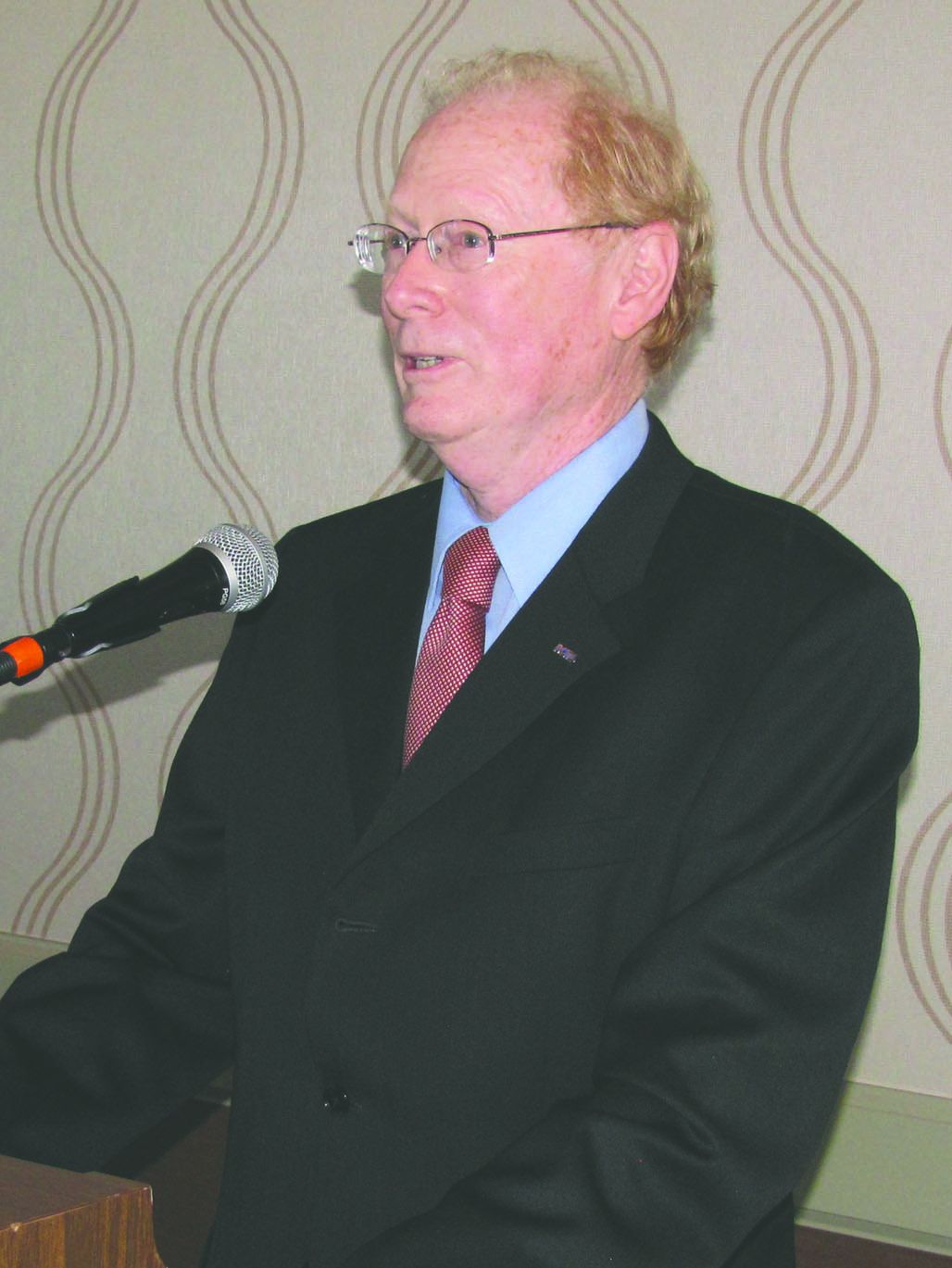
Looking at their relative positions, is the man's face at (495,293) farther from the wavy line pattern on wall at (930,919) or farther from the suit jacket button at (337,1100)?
the wavy line pattern on wall at (930,919)

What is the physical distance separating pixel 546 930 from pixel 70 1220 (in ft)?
1.61

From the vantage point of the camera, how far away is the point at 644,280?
128cm

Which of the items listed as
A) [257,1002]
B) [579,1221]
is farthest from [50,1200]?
[257,1002]

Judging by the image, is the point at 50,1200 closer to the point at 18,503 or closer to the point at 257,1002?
the point at 257,1002

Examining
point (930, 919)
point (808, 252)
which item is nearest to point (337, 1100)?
point (930, 919)

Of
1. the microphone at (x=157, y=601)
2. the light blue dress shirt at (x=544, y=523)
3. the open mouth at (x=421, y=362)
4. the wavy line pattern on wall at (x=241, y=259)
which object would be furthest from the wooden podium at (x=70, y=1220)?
the wavy line pattern on wall at (x=241, y=259)

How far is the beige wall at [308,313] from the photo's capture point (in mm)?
1946

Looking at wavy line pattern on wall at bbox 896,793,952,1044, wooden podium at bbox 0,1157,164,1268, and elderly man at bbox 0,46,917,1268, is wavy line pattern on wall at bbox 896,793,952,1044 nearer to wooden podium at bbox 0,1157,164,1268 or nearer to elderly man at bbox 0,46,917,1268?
elderly man at bbox 0,46,917,1268

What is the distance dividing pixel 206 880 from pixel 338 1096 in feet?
0.90

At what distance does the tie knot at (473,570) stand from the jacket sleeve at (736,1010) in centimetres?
28

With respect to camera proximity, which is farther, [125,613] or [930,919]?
[930,919]

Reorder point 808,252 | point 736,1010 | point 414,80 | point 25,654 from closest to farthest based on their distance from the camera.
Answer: point 25,654
point 736,1010
point 808,252
point 414,80

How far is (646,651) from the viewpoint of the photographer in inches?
46.0

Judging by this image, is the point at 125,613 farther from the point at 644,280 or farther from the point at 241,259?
the point at 241,259
